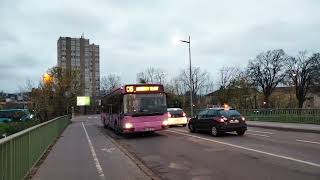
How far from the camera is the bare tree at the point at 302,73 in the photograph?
3686 inches

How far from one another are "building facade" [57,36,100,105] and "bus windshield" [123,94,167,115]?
293ft

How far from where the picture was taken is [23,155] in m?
10.9

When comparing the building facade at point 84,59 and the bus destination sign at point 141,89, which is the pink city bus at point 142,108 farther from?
the building facade at point 84,59

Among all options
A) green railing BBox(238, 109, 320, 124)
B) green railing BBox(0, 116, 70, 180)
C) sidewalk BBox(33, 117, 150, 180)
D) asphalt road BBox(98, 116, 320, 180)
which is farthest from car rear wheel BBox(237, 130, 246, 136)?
green railing BBox(0, 116, 70, 180)

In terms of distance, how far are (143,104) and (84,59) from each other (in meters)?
114

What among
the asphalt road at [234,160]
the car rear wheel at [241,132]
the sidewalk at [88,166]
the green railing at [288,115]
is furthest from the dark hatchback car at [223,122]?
the green railing at [288,115]

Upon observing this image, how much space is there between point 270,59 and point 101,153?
85.1 meters

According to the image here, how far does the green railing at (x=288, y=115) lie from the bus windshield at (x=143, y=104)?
11319 millimetres

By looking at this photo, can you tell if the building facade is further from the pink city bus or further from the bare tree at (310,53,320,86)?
the pink city bus

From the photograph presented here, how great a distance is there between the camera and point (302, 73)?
95.6 m

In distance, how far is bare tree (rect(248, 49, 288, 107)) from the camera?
98.1 meters

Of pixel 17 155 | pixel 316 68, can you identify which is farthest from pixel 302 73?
pixel 17 155

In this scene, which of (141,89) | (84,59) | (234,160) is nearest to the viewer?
(234,160)

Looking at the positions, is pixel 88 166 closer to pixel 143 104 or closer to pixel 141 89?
pixel 143 104
